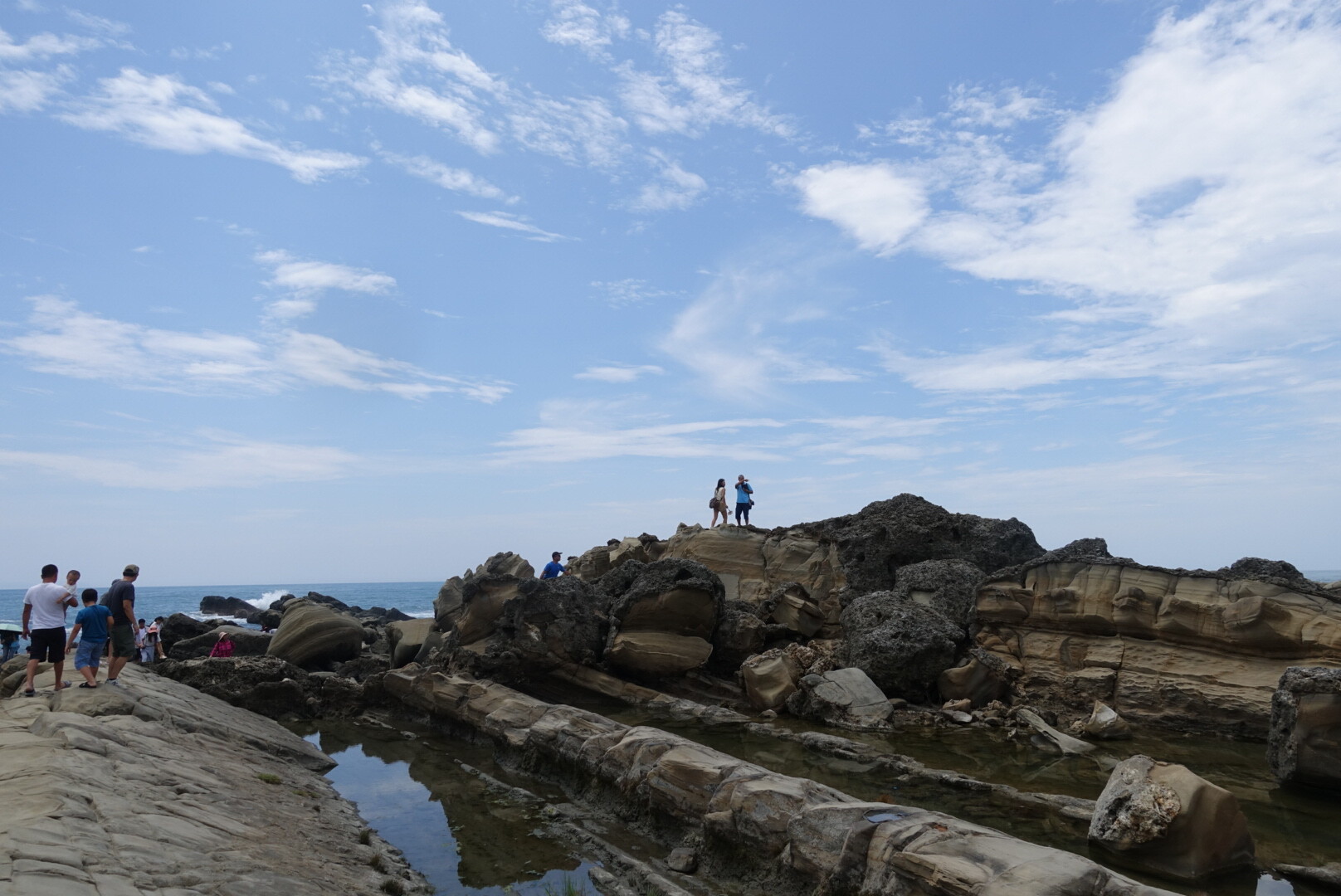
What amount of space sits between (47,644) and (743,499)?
1745 centimetres

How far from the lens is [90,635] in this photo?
10766 millimetres

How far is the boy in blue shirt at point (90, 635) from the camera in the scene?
10.6 metres

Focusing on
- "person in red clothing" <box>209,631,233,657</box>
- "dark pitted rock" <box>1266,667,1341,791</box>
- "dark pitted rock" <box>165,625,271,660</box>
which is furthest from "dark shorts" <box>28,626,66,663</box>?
"dark pitted rock" <box>1266,667,1341,791</box>

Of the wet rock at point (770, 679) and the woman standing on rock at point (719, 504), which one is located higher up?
the woman standing on rock at point (719, 504)

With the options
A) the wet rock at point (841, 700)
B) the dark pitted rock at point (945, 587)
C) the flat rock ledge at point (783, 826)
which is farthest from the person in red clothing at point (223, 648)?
the dark pitted rock at point (945, 587)

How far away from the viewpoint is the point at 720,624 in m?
17.5

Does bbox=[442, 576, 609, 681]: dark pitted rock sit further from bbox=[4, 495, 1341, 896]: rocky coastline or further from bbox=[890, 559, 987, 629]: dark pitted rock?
bbox=[890, 559, 987, 629]: dark pitted rock

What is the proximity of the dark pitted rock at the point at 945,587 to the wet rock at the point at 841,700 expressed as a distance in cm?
272

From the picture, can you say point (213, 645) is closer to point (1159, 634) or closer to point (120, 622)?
point (120, 622)

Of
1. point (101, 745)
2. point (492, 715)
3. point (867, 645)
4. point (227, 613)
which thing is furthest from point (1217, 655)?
point (227, 613)

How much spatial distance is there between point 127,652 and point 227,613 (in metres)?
61.0

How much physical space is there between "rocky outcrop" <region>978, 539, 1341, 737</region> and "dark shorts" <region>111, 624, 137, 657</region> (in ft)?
46.1

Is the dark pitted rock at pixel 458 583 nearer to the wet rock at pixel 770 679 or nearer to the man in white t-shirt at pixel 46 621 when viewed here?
the wet rock at pixel 770 679

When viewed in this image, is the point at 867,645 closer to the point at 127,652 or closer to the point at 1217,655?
the point at 1217,655
